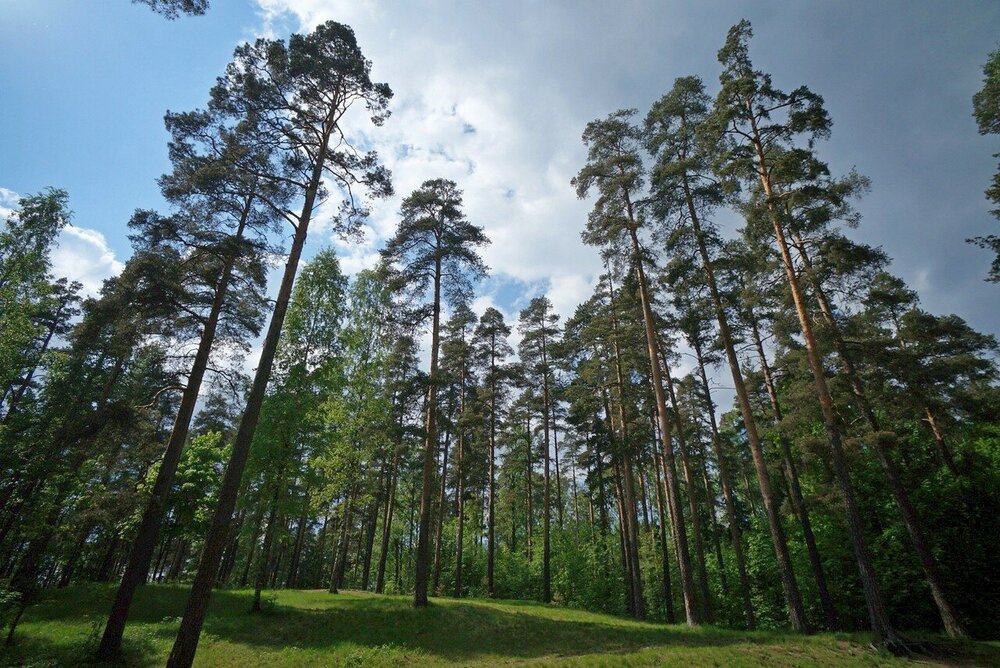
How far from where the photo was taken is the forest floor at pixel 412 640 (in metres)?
10.5

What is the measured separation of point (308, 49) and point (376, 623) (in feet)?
57.8

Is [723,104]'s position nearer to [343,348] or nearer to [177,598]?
[343,348]

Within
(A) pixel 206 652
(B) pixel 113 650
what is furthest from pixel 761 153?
(B) pixel 113 650

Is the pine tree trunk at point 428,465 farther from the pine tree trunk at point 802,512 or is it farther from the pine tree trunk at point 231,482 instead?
the pine tree trunk at point 802,512

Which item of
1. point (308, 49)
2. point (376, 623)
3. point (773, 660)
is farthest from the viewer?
point (376, 623)

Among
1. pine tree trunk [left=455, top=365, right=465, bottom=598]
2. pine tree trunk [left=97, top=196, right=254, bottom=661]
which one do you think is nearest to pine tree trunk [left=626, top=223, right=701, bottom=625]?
pine tree trunk [left=455, top=365, right=465, bottom=598]

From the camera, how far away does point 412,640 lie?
12898 millimetres

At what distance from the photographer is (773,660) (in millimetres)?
10180

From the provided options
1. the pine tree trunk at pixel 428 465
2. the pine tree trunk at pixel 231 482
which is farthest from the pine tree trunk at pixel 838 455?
the pine tree trunk at pixel 231 482

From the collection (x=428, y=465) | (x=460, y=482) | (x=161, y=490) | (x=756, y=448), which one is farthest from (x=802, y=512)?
(x=161, y=490)

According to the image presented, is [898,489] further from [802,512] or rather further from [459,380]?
[459,380]

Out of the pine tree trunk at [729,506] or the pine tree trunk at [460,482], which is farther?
the pine tree trunk at [460,482]

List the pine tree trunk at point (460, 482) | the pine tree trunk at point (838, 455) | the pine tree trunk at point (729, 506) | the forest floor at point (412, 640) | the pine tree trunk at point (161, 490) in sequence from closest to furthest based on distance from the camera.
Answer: the forest floor at point (412, 640), the pine tree trunk at point (161, 490), the pine tree trunk at point (838, 455), the pine tree trunk at point (729, 506), the pine tree trunk at point (460, 482)

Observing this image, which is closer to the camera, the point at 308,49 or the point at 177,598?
the point at 308,49
